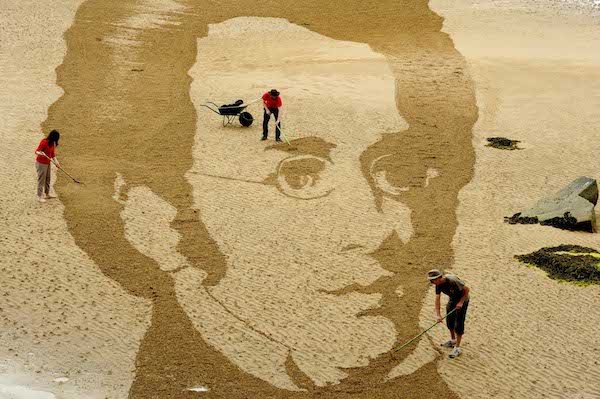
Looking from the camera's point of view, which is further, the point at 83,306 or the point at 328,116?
the point at 328,116

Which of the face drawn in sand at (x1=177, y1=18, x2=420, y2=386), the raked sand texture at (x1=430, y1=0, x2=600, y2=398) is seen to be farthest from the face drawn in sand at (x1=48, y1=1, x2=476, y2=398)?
the raked sand texture at (x1=430, y1=0, x2=600, y2=398)

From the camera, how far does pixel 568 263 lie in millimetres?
23828

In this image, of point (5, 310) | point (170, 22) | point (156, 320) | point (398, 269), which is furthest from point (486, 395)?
point (170, 22)

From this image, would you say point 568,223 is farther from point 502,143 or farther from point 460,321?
point 460,321

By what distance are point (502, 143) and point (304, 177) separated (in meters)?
8.60

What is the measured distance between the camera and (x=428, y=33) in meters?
46.5

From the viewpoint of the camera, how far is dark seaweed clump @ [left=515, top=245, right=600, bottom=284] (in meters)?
23.3

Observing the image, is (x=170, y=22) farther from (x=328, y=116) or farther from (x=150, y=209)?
(x=150, y=209)

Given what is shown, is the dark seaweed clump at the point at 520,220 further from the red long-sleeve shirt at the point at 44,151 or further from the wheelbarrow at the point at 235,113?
the red long-sleeve shirt at the point at 44,151

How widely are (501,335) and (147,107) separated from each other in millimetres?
20018

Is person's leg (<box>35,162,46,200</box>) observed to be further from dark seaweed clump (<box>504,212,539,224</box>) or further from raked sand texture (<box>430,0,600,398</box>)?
dark seaweed clump (<box>504,212,539,224</box>)

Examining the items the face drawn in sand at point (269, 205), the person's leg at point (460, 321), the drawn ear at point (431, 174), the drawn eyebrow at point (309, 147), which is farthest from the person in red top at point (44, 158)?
the person's leg at point (460, 321)

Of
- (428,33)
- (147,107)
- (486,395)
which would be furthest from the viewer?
(428,33)

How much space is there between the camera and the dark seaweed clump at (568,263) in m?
23.3
